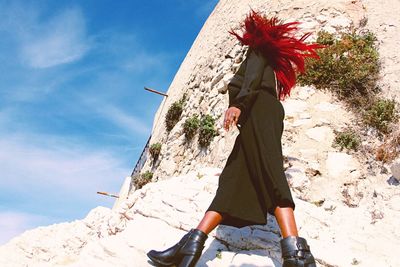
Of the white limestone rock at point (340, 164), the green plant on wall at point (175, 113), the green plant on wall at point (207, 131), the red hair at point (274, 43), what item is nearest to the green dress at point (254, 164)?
the red hair at point (274, 43)

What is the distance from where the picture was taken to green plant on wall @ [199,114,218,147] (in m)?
8.30

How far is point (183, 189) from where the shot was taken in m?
4.72

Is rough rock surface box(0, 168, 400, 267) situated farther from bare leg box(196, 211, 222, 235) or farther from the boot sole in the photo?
bare leg box(196, 211, 222, 235)

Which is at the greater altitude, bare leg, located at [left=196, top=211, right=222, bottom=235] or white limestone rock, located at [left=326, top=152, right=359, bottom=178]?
white limestone rock, located at [left=326, top=152, right=359, bottom=178]

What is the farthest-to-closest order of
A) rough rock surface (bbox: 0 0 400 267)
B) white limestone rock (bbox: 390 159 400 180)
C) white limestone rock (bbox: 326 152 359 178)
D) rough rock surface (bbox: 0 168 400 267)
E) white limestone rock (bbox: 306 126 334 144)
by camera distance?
white limestone rock (bbox: 306 126 334 144) → white limestone rock (bbox: 326 152 359 178) → white limestone rock (bbox: 390 159 400 180) → rough rock surface (bbox: 0 0 400 267) → rough rock surface (bbox: 0 168 400 267)

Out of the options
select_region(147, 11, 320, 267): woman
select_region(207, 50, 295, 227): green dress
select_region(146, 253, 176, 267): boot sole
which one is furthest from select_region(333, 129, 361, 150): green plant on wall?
select_region(146, 253, 176, 267): boot sole

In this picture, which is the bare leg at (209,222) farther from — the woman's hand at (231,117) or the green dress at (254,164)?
the woman's hand at (231,117)

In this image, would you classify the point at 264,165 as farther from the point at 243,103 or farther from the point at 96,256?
the point at 96,256

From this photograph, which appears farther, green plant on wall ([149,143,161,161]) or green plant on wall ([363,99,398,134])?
green plant on wall ([149,143,161,161])

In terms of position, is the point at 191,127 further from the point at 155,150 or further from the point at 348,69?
the point at 348,69

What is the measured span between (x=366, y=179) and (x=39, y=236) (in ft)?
59.9

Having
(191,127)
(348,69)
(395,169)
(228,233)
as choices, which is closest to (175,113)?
(191,127)

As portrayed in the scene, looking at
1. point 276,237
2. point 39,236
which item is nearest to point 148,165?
point 276,237

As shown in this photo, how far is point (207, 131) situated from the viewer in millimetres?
8359
